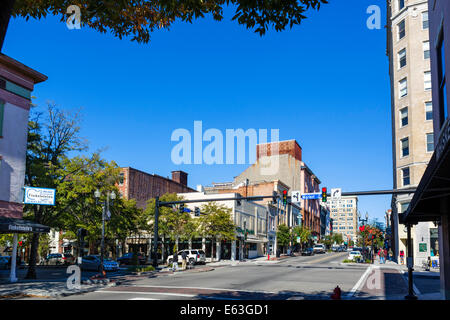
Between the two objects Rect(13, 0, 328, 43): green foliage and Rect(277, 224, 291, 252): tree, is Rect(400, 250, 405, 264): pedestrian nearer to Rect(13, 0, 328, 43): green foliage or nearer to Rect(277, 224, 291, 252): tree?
Rect(277, 224, 291, 252): tree

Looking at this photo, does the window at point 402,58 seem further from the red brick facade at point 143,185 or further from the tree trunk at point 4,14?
the tree trunk at point 4,14

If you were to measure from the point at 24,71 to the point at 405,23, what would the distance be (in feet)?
144

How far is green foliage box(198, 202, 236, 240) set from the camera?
172ft

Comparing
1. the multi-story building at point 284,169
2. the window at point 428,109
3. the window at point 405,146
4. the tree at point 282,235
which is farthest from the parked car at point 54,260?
the multi-story building at point 284,169

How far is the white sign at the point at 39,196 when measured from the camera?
23.7 meters

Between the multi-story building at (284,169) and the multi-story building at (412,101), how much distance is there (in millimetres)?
51104

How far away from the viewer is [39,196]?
24094 mm

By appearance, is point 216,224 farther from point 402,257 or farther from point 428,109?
point 428,109

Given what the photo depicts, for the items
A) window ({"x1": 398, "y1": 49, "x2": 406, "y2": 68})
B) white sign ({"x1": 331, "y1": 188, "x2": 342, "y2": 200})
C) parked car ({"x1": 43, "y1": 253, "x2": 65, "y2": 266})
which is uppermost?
window ({"x1": 398, "y1": 49, "x2": 406, "y2": 68})

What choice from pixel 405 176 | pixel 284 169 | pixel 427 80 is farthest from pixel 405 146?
pixel 284 169

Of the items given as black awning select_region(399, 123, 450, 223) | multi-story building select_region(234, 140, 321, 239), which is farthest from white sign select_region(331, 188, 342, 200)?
multi-story building select_region(234, 140, 321, 239)

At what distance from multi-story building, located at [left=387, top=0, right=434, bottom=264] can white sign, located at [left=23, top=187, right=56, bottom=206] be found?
37.8m

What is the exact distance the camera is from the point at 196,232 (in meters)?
52.7

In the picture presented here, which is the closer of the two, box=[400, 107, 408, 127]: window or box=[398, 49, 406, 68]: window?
box=[400, 107, 408, 127]: window
